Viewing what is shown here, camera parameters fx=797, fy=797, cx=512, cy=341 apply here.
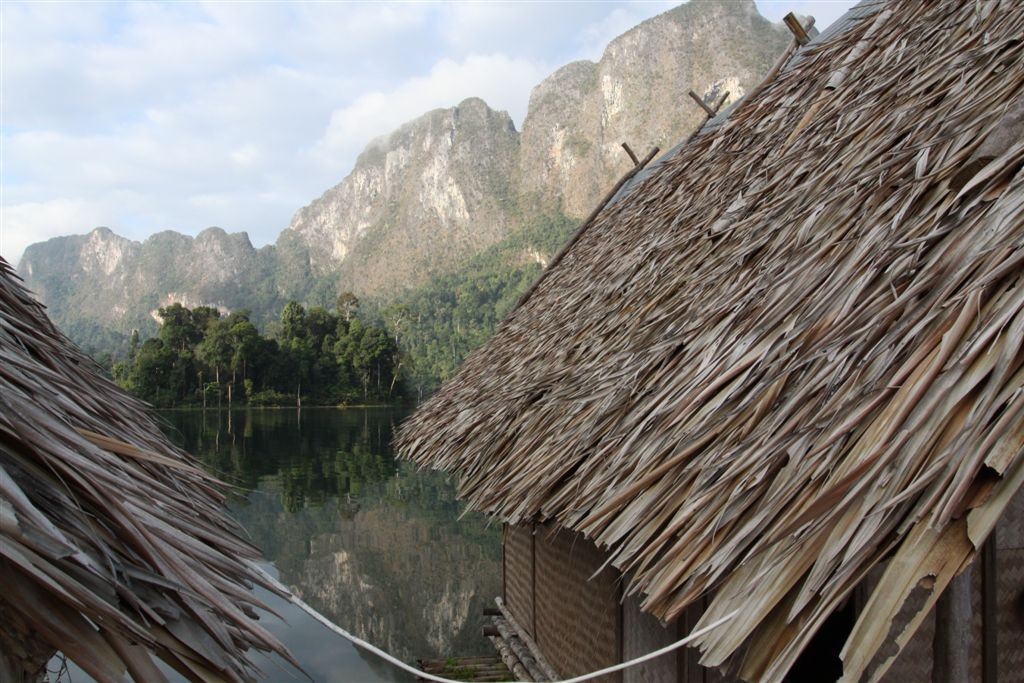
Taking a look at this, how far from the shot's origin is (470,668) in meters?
6.10

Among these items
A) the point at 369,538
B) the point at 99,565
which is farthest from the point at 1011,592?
the point at 369,538

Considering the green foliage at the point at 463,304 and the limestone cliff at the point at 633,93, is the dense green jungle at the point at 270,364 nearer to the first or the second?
the green foliage at the point at 463,304

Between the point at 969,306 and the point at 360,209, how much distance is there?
10282 cm

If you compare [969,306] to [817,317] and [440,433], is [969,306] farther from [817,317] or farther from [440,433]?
[440,433]

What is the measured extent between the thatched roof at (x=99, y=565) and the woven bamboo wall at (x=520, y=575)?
11.5 ft

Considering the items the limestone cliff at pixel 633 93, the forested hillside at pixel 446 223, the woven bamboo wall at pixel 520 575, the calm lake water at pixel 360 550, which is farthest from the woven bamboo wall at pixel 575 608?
the limestone cliff at pixel 633 93

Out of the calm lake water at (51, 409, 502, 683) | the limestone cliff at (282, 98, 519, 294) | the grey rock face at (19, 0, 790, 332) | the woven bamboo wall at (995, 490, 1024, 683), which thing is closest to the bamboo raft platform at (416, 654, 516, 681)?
the calm lake water at (51, 409, 502, 683)

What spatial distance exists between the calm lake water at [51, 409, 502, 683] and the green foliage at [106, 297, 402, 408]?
9257mm

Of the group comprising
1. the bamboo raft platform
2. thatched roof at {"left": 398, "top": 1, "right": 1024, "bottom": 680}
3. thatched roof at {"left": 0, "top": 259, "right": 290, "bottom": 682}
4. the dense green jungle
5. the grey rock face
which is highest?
the grey rock face

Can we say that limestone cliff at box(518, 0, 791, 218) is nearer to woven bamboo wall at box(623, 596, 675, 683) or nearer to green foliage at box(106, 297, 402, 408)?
green foliage at box(106, 297, 402, 408)

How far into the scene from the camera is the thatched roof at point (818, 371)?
4.11 ft

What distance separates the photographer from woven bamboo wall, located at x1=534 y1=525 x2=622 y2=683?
3.19 metres

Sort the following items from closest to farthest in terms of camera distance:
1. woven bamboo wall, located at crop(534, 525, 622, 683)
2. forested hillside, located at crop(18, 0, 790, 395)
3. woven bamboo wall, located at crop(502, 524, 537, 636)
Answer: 1. woven bamboo wall, located at crop(534, 525, 622, 683)
2. woven bamboo wall, located at crop(502, 524, 537, 636)
3. forested hillside, located at crop(18, 0, 790, 395)

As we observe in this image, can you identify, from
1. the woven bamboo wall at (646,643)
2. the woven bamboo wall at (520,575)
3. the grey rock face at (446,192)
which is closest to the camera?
the woven bamboo wall at (646,643)
